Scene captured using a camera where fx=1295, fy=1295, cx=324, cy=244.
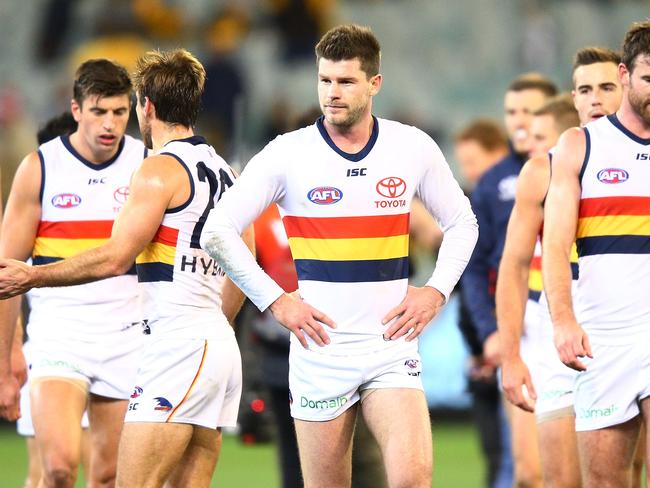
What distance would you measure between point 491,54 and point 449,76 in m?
0.66

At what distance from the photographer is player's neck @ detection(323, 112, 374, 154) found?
5.85m

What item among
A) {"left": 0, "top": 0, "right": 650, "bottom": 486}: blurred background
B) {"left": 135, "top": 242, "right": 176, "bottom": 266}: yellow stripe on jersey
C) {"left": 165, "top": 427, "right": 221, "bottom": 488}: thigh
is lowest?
{"left": 165, "top": 427, "right": 221, "bottom": 488}: thigh

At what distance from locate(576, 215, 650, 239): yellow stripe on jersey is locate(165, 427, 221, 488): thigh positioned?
2.02m

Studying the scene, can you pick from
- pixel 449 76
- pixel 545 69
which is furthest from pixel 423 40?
pixel 545 69

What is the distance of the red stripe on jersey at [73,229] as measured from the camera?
723cm

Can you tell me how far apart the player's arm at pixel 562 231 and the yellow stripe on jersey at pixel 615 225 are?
0.08 meters

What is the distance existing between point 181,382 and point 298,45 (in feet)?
40.7

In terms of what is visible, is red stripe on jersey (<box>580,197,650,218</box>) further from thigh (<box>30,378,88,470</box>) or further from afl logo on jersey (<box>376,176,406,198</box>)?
thigh (<box>30,378,88,470</box>)

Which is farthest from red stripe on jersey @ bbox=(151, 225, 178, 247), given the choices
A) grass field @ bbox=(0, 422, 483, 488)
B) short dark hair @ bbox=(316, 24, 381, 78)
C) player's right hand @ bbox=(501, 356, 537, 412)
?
grass field @ bbox=(0, 422, 483, 488)

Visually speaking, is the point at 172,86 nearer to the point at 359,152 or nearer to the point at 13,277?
the point at 359,152

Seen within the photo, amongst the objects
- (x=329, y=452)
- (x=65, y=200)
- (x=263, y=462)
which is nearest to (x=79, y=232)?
(x=65, y=200)

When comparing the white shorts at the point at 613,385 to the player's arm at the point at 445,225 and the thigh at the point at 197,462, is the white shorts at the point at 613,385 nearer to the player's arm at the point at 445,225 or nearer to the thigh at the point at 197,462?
the player's arm at the point at 445,225

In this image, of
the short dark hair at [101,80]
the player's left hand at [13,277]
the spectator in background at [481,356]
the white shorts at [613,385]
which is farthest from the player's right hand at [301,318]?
the spectator in background at [481,356]

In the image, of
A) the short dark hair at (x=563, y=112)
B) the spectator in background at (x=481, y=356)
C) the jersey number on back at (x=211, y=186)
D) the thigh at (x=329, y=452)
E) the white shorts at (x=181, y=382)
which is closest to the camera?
the thigh at (x=329, y=452)
